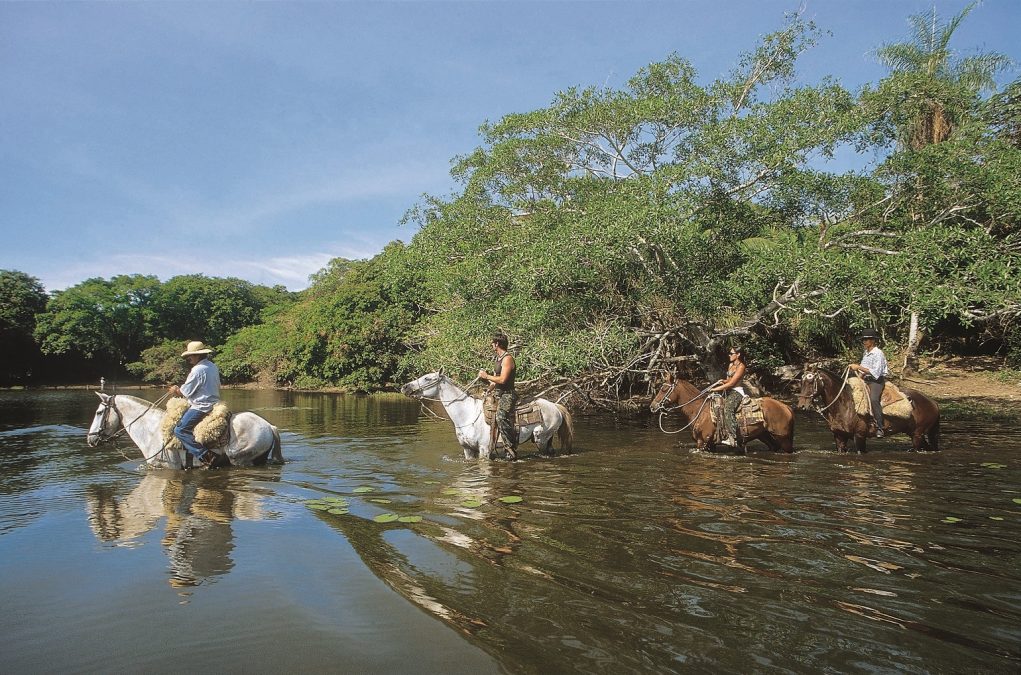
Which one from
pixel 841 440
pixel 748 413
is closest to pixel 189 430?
pixel 748 413

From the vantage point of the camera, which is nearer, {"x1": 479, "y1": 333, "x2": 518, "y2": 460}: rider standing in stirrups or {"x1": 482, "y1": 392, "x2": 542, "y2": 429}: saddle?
{"x1": 479, "y1": 333, "x2": 518, "y2": 460}: rider standing in stirrups

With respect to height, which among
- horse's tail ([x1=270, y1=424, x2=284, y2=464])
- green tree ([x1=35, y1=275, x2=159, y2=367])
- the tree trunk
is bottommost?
horse's tail ([x1=270, y1=424, x2=284, y2=464])

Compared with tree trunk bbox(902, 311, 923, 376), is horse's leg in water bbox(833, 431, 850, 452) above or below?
below

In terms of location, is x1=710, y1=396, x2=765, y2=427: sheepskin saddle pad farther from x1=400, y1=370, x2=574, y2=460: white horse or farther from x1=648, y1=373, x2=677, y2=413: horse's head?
x1=400, y1=370, x2=574, y2=460: white horse

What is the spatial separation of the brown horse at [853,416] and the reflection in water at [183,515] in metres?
8.57

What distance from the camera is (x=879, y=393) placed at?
33.2 ft

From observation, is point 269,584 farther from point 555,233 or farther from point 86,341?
point 86,341

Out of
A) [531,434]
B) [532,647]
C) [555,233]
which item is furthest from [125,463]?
[555,233]

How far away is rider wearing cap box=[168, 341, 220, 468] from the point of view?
8.61 meters

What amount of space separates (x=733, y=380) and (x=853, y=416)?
6.86 ft

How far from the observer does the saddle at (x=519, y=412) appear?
9.73 meters

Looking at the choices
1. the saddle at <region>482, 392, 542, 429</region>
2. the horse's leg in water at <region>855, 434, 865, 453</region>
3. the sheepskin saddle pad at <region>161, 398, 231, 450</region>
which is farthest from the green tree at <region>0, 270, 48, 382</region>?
the horse's leg in water at <region>855, 434, 865, 453</region>

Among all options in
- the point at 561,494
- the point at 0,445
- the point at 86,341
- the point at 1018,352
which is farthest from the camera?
the point at 86,341

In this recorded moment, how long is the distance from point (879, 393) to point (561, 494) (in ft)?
20.5
